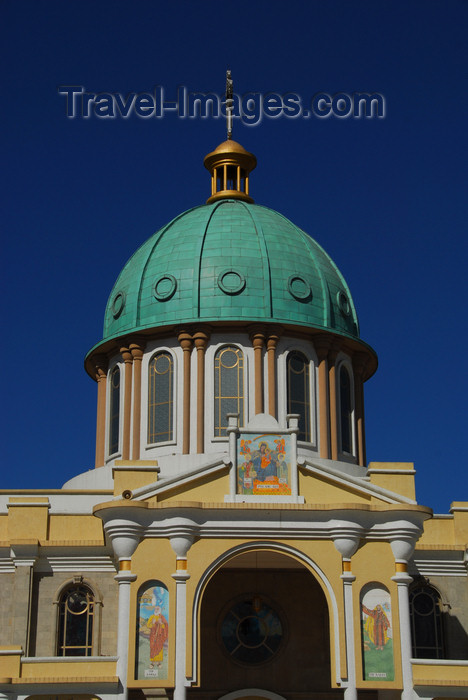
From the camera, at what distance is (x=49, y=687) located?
25.9m

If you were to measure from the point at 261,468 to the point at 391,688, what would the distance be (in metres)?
5.87

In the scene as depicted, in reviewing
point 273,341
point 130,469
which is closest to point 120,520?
point 130,469

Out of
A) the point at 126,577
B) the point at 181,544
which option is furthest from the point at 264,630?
the point at 126,577

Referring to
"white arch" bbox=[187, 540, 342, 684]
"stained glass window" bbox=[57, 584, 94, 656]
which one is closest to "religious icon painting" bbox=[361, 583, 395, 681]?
"white arch" bbox=[187, 540, 342, 684]

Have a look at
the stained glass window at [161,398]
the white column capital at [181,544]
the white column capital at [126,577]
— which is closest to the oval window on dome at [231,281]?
the stained glass window at [161,398]

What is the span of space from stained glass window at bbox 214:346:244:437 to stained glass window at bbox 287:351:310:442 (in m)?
1.51

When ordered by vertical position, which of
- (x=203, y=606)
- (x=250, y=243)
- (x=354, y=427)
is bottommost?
(x=203, y=606)

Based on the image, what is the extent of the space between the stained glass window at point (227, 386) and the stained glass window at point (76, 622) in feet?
21.2

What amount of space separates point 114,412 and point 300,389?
19.9 feet

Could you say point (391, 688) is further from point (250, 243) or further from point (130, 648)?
point (250, 243)

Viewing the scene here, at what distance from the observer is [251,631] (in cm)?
2964

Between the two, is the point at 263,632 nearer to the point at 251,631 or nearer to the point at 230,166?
the point at 251,631

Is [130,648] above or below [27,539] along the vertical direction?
below

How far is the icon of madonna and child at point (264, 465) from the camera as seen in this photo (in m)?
27.5
